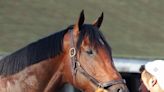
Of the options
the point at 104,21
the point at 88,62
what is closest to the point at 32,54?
the point at 88,62

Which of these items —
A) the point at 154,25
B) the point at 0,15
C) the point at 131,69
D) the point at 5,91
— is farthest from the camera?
the point at 154,25

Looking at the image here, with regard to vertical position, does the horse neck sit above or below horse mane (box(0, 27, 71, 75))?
below

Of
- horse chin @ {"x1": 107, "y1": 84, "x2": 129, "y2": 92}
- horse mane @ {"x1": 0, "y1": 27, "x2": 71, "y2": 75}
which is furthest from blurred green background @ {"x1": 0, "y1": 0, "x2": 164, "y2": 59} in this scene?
horse chin @ {"x1": 107, "y1": 84, "x2": 129, "y2": 92}

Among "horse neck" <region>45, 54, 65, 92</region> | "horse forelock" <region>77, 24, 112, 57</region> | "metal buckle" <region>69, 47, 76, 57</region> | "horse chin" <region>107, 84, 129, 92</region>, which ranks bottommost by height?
"horse chin" <region>107, 84, 129, 92</region>

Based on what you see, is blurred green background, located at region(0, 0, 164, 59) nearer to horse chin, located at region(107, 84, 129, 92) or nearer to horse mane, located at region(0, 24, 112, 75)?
horse mane, located at region(0, 24, 112, 75)

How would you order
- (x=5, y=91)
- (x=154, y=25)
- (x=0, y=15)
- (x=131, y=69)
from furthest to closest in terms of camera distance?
(x=154, y=25) < (x=0, y=15) < (x=131, y=69) < (x=5, y=91)

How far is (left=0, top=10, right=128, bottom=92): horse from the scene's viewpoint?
187 inches

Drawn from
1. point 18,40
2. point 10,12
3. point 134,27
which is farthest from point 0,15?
point 134,27

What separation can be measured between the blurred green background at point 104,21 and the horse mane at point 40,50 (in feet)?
12.7

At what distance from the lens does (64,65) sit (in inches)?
191

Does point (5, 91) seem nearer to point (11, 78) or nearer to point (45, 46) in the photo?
point (11, 78)

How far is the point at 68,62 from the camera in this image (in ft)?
15.9

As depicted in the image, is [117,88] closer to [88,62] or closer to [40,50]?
[88,62]

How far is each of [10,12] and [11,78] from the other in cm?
535
